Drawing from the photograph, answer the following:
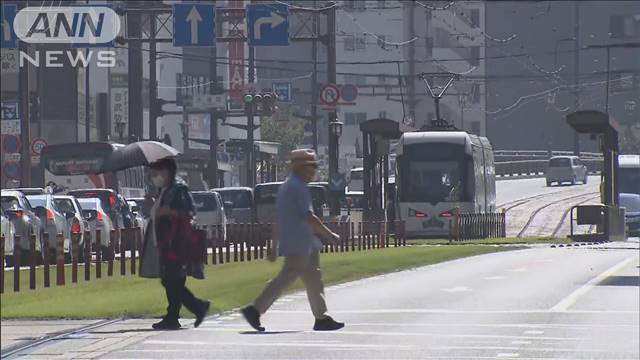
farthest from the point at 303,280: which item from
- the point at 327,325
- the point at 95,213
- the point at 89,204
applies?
the point at 89,204

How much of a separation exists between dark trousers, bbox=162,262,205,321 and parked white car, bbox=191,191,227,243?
530 mm

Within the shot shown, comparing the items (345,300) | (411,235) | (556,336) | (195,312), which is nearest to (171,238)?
(195,312)

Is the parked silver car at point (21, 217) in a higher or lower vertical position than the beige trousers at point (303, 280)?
lower

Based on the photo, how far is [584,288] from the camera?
452 feet

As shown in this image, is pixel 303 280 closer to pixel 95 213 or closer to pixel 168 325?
pixel 168 325

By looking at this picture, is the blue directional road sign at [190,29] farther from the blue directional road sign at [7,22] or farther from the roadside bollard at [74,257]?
the roadside bollard at [74,257]

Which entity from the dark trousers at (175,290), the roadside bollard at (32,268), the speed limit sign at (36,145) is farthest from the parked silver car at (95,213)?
the dark trousers at (175,290)

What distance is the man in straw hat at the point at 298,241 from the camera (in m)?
13.9

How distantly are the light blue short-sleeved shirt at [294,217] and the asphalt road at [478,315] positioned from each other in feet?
344

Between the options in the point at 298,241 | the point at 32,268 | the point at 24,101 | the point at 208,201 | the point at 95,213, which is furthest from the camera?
the point at 95,213

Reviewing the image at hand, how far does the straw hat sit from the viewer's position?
554 inches

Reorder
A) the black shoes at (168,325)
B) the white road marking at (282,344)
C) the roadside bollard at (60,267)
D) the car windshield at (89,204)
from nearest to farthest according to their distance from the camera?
1. the black shoes at (168,325)
2. the roadside bollard at (60,267)
3. the car windshield at (89,204)
4. the white road marking at (282,344)

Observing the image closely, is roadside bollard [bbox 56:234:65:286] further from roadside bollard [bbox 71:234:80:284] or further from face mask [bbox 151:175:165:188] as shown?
face mask [bbox 151:175:165:188]

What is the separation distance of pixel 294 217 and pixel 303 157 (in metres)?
0.56
